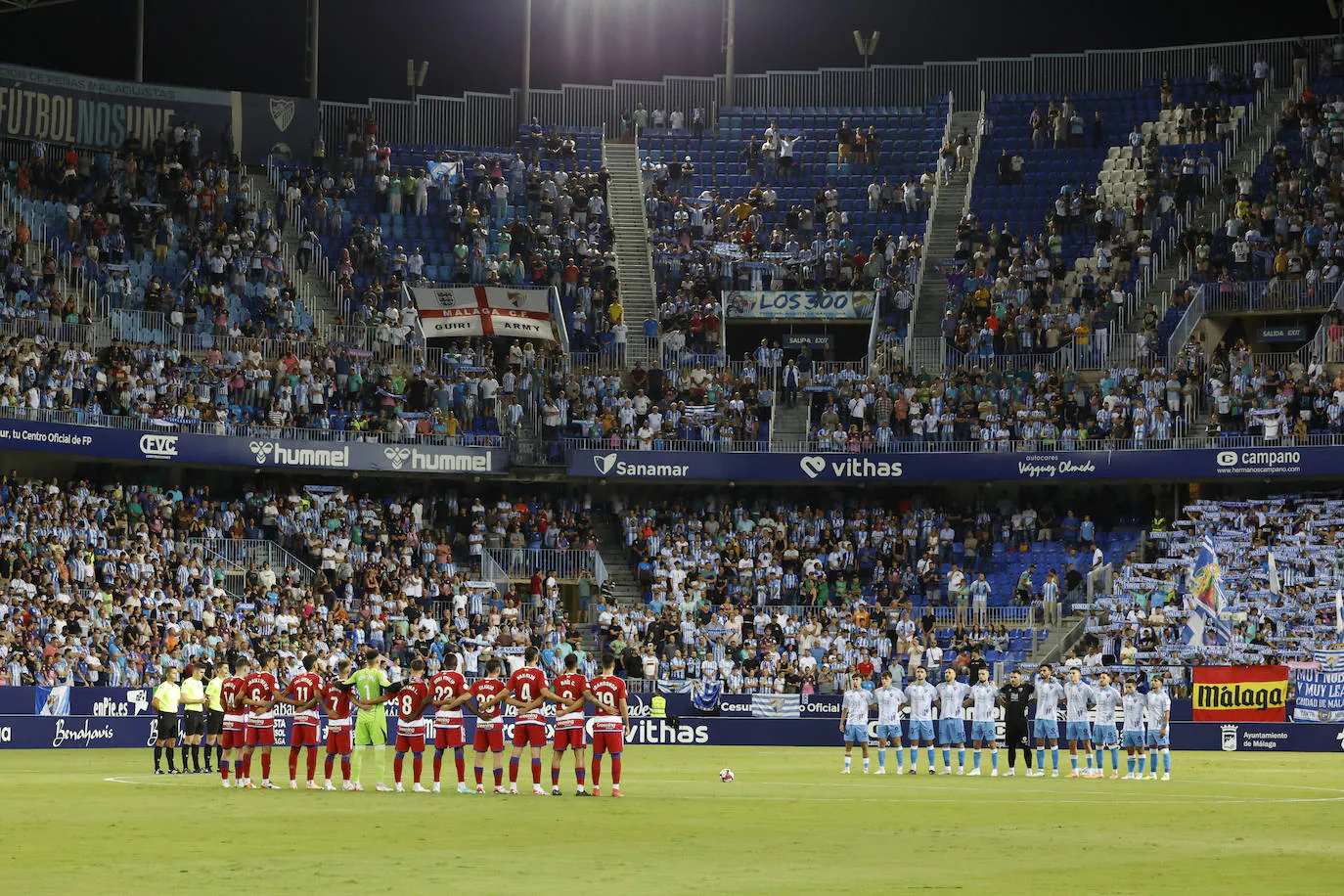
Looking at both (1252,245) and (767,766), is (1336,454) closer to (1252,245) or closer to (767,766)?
(1252,245)

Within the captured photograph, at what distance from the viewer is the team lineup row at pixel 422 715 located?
27250 mm

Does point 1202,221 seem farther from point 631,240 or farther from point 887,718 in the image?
point 887,718

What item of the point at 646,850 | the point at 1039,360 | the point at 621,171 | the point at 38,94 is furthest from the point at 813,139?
the point at 646,850

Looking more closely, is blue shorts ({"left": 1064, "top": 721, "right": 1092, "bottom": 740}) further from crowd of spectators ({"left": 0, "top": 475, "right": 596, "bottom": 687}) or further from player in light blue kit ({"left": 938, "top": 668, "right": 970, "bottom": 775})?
crowd of spectators ({"left": 0, "top": 475, "right": 596, "bottom": 687})

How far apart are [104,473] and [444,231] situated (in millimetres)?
14042

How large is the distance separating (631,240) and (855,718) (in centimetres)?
3059

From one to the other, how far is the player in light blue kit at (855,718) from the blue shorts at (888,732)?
249 mm

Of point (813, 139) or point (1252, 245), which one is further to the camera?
point (813, 139)

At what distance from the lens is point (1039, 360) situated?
58.8m

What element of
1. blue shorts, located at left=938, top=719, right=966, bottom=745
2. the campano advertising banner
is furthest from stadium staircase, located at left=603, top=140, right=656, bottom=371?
blue shorts, located at left=938, top=719, right=966, bottom=745

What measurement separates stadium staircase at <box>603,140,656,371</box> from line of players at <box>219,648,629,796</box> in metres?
32.1

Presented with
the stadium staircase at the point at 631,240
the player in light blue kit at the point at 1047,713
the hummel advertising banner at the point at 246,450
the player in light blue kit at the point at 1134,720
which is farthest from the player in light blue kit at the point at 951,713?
the stadium staircase at the point at 631,240

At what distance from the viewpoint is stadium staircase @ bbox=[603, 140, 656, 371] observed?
62.2m

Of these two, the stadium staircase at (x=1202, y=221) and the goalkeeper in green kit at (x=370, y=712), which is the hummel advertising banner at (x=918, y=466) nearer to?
the stadium staircase at (x=1202, y=221)
